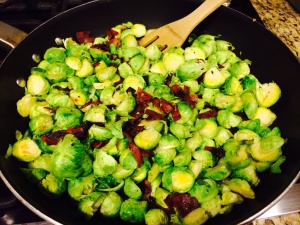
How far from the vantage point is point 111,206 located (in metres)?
1.96

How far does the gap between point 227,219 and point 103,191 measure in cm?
77

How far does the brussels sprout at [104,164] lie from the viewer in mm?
2030

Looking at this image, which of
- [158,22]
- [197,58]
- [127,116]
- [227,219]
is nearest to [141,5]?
[158,22]

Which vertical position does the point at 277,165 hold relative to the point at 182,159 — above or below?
above

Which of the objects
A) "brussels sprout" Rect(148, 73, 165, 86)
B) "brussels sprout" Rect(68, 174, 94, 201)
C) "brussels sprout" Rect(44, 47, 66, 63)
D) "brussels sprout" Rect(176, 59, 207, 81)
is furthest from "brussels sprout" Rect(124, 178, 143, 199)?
"brussels sprout" Rect(44, 47, 66, 63)

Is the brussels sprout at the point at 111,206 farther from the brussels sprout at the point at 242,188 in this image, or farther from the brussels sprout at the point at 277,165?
the brussels sprout at the point at 277,165

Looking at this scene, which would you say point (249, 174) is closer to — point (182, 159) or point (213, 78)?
point (182, 159)

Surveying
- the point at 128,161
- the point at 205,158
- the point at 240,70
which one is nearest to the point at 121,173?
the point at 128,161

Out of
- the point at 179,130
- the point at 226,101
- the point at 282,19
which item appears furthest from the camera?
the point at 282,19

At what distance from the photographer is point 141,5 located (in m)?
2.83

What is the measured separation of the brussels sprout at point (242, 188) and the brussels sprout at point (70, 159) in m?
0.91

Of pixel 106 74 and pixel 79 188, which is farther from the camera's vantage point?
pixel 106 74

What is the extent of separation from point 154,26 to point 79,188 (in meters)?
1.62

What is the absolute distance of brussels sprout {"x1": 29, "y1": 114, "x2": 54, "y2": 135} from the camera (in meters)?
2.22
